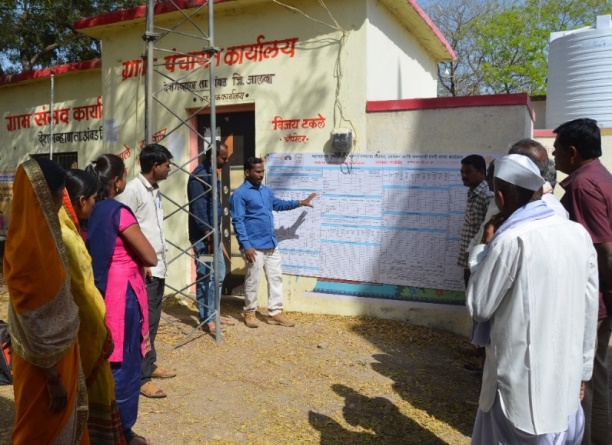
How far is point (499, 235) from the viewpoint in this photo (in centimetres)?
215

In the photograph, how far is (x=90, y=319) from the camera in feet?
8.37

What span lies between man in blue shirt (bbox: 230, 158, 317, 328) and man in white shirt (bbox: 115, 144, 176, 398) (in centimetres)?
155

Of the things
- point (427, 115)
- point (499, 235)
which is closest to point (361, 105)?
point (427, 115)

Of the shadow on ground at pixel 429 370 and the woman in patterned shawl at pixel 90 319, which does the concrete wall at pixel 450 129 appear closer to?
the shadow on ground at pixel 429 370

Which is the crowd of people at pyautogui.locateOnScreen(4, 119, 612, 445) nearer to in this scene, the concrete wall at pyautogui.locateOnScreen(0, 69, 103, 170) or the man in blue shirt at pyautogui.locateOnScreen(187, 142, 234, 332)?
the man in blue shirt at pyautogui.locateOnScreen(187, 142, 234, 332)

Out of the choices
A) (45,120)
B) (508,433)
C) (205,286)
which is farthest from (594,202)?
(45,120)

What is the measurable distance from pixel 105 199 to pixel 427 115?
3779 mm

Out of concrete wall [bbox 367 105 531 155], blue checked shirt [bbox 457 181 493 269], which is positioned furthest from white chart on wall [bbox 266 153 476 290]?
blue checked shirt [bbox 457 181 493 269]

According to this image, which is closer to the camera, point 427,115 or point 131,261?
point 131,261

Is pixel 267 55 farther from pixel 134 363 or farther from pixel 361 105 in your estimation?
pixel 134 363

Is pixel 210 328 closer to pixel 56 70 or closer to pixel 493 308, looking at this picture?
pixel 493 308

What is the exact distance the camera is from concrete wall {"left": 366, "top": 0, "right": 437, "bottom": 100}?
6.08m

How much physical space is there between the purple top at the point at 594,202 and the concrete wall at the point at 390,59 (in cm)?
341

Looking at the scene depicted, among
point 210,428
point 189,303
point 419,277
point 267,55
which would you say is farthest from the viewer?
point 189,303
